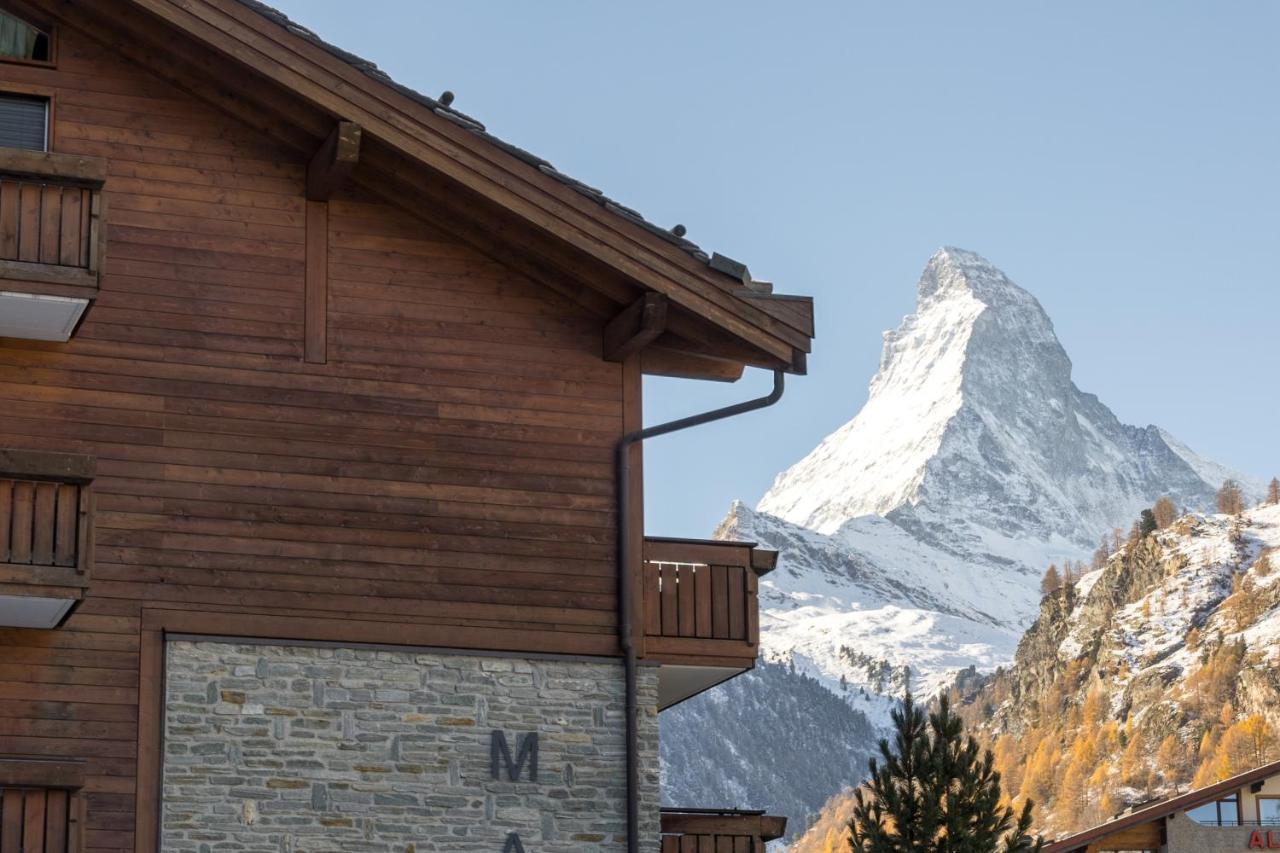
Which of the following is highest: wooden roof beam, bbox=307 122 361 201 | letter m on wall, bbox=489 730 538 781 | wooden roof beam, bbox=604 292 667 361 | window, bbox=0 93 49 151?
window, bbox=0 93 49 151

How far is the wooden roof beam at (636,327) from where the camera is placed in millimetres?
17719

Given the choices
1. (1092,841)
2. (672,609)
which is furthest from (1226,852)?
(672,609)

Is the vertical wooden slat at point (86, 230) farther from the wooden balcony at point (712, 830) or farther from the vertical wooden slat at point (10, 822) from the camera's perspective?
the wooden balcony at point (712, 830)

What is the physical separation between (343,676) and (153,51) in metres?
5.32

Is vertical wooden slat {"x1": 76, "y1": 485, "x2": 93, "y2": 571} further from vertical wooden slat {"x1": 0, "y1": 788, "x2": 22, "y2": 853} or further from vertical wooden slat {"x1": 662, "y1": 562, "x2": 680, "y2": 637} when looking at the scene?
vertical wooden slat {"x1": 662, "y1": 562, "x2": 680, "y2": 637}

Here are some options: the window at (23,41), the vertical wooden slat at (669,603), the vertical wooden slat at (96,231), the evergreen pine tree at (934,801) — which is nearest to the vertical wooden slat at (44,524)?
the vertical wooden slat at (96,231)

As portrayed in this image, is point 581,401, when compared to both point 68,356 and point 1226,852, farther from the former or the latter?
point 1226,852

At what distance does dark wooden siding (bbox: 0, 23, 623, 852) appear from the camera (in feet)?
53.3

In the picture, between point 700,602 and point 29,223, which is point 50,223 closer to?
point 29,223

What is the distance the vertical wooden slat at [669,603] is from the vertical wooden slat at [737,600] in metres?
0.50

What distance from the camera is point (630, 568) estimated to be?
1764 cm

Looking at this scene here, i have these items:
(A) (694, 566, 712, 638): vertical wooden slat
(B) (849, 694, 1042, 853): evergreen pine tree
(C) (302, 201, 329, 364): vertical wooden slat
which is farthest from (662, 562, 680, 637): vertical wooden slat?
(C) (302, 201, 329, 364): vertical wooden slat

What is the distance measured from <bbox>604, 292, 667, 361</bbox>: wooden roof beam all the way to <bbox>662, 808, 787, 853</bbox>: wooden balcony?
3.90 metres

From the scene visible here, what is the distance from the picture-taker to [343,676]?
16.6 meters
